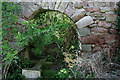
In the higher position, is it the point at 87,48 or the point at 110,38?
the point at 110,38

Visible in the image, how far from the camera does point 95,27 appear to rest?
2609 mm

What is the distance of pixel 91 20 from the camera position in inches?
101

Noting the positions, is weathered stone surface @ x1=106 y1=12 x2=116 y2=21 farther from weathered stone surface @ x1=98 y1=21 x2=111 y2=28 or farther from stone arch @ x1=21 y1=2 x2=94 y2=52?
stone arch @ x1=21 y1=2 x2=94 y2=52

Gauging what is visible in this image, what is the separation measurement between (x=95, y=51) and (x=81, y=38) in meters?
0.47

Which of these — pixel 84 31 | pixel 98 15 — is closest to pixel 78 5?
pixel 98 15

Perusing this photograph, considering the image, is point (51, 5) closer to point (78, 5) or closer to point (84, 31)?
point (78, 5)

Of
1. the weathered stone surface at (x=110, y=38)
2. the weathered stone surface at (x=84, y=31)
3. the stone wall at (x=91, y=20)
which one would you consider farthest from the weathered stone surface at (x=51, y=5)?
the weathered stone surface at (x=110, y=38)

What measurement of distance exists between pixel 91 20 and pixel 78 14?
0.35 metres

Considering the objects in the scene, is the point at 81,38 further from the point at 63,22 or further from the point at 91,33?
the point at 63,22

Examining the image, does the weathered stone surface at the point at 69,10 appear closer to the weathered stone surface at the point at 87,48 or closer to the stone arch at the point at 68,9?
the stone arch at the point at 68,9

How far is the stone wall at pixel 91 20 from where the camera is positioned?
256 centimetres

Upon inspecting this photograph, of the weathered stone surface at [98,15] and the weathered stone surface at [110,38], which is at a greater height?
the weathered stone surface at [98,15]

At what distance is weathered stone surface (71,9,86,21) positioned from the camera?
2555mm

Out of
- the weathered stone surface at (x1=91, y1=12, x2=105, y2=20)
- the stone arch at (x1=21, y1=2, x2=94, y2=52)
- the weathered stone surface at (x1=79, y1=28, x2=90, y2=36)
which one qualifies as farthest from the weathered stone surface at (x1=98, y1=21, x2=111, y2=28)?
the weathered stone surface at (x1=79, y1=28, x2=90, y2=36)
